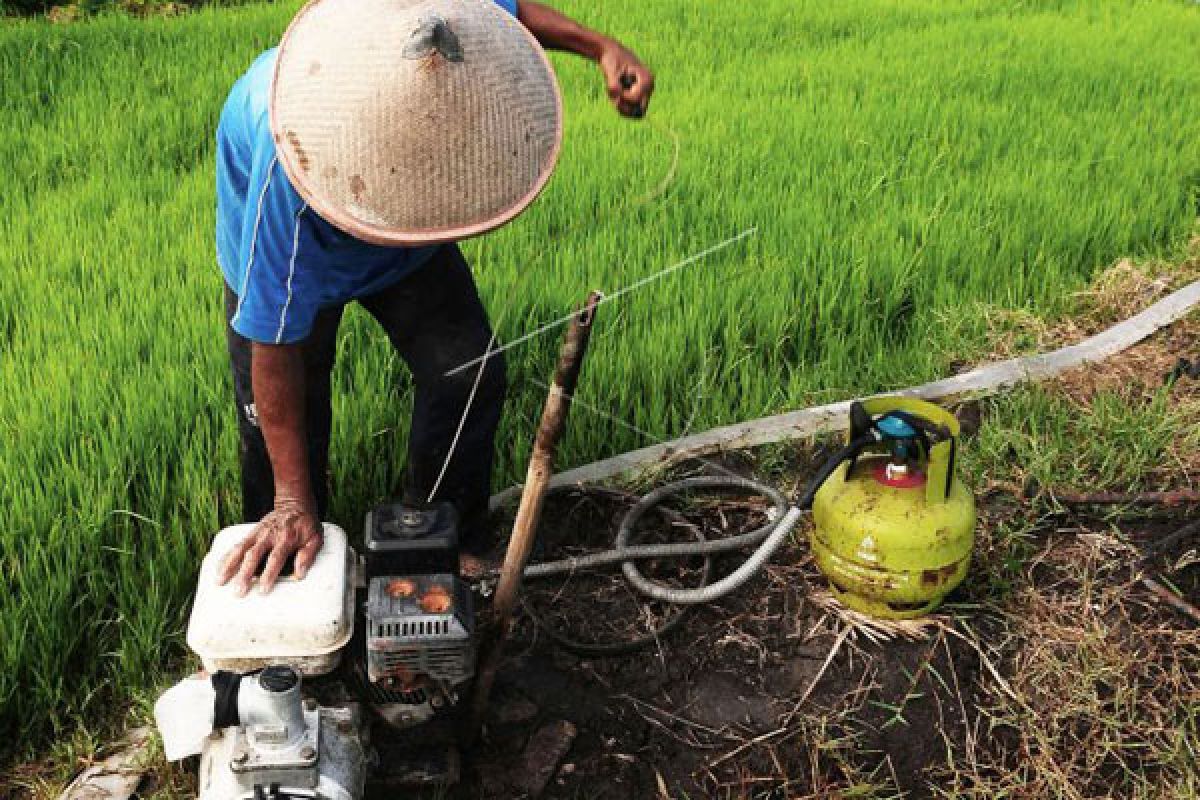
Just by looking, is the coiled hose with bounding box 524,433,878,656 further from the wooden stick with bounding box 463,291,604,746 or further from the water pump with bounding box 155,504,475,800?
the water pump with bounding box 155,504,475,800

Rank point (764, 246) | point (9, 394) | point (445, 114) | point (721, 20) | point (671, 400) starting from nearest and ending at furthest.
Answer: point (445, 114) → point (9, 394) → point (671, 400) → point (764, 246) → point (721, 20)

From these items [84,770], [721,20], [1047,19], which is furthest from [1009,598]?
[1047,19]

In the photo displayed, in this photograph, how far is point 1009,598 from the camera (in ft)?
8.38

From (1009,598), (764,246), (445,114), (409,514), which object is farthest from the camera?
(764,246)

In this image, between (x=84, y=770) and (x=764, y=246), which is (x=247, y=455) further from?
(x=764, y=246)

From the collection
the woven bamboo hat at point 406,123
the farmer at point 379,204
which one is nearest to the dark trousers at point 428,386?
the farmer at point 379,204

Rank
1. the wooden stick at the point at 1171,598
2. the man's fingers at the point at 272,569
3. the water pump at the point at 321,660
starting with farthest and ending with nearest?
the wooden stick at the point at 1171,598 < the man's fingers at the point at 272,569 < the water pump at the point at 321,660

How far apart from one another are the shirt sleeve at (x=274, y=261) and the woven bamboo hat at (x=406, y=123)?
25 centimetres

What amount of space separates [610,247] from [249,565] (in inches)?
79.3

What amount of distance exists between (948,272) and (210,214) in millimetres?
2323

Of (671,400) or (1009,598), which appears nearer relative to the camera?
(1009,598)

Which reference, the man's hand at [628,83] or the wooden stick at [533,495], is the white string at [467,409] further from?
Result: the man's hand at [628,83]

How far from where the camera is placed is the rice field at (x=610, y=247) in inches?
99.3

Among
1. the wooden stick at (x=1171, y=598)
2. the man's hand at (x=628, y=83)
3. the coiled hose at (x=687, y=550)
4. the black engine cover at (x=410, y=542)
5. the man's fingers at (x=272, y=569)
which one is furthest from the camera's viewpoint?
the wooden stick at (x=1171, y=598)
